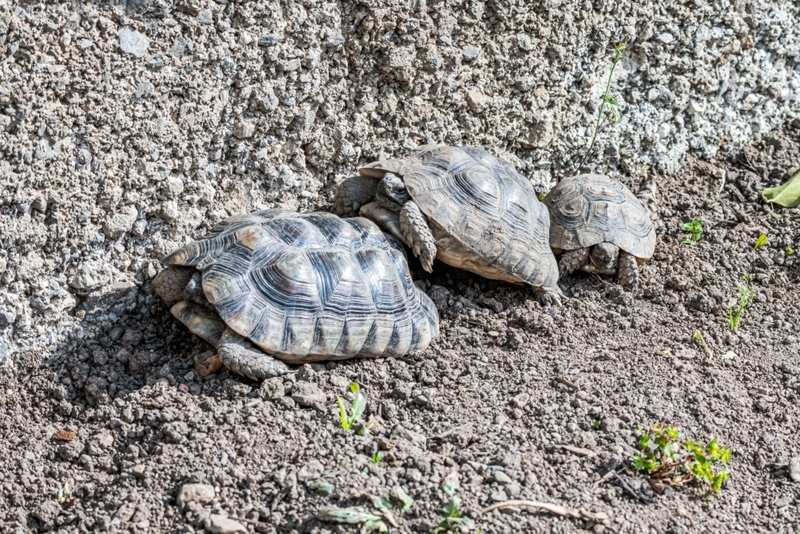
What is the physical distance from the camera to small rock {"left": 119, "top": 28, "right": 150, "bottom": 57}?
3725 millimetres

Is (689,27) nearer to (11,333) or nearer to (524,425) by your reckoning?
(524,425)

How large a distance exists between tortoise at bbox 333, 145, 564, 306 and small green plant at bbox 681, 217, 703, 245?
1.08 metres

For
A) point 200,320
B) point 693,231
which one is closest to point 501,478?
point 200,320

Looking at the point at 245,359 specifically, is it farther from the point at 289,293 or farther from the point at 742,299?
the point at 742,299

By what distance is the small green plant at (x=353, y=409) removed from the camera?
3.58 metres

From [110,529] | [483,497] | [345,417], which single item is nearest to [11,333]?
[110,529]

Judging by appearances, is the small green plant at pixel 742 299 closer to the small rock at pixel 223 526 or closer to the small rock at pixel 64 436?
the small rock at pixel 223 526

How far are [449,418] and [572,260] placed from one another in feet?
4.89

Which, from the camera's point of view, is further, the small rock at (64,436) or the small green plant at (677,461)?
the small rock at (64,436)

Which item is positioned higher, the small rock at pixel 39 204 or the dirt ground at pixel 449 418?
the small rock at pixel 39 204

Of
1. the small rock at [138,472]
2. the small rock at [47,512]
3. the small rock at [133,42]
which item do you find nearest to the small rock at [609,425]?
the small rock at [138,472]

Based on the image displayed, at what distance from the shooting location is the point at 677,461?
11.3 feet

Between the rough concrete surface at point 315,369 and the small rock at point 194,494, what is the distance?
0.03m

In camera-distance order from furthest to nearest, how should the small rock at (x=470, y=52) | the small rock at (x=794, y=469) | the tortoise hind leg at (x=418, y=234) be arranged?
the small rock at (x=470, y=52)
the tortoise hind leg at (x=418, y=234)
the small rock at (x=794, y=469)
